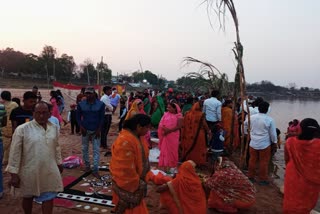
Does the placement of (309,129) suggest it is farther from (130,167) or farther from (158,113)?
(158,113)

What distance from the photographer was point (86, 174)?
18.6 feet

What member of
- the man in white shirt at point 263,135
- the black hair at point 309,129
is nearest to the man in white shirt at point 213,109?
the man in white shirt at point 263,135

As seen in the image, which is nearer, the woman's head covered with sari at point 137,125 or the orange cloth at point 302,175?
the woman's head covered with sari at point 137,125

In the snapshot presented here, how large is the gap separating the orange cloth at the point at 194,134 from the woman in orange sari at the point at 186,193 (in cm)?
276

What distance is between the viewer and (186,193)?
371cm

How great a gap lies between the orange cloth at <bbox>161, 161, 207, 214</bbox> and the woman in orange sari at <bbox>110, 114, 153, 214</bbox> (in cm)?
63

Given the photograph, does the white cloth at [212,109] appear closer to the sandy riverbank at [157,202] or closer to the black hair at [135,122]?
the sandy riverbank at [157,202]

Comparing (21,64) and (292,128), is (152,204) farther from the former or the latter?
(21,64)

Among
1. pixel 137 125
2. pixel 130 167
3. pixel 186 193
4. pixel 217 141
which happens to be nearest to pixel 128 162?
pixel 130 167

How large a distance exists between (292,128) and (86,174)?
6.07m

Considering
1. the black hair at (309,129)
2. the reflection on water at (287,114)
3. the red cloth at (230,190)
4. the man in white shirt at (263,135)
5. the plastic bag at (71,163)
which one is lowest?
the reflection on water at (287,114)

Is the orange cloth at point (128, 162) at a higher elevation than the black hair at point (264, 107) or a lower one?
lower

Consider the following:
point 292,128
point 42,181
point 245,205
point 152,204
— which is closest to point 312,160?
point 245,205

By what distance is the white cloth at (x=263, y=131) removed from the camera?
5.57 meters
